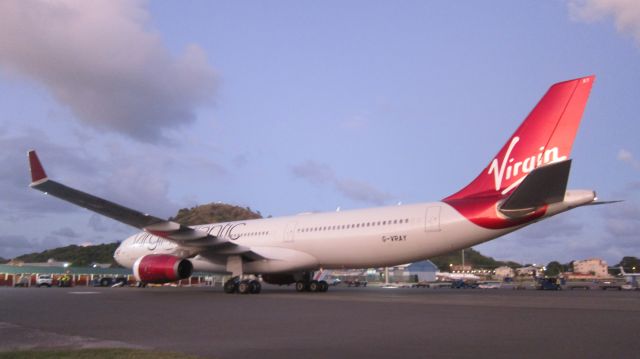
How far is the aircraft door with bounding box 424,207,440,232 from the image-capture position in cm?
1852

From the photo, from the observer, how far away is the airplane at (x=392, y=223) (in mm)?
16625

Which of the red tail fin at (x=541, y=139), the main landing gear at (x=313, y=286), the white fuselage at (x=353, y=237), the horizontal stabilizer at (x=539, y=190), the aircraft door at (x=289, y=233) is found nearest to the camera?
the horizontal stabilizer at (x=539, y=190)

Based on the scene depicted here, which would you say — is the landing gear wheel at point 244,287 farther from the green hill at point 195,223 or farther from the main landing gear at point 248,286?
the green hill at point 195,223

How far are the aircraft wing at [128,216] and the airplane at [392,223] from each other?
0.12 feet

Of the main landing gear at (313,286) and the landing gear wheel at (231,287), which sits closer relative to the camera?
the landing gear wheel at (231,287)

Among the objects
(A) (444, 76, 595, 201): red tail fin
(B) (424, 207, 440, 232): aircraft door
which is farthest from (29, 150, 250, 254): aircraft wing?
(A) (444, 76, 595, 201): red tail fin

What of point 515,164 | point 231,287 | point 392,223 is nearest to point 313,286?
point 231,287

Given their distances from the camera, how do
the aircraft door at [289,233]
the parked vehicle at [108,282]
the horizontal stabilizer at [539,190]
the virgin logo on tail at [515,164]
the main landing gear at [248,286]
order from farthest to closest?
the parked vehicle at [108,282], the aircraft door at [289,233], the main landing gear at [248,286], the virgin logo on tail at [515,164], the horizontal stabilizer at [539,190]

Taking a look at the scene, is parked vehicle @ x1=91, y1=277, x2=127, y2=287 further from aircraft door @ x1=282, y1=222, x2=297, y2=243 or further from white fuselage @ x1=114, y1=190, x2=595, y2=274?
aircraft door @ x1=282, y1=222, x2=297, y2=243

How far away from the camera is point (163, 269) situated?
73.8ft

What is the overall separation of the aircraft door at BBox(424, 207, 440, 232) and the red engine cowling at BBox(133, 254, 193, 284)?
10.1 m

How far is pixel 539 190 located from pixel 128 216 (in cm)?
1433

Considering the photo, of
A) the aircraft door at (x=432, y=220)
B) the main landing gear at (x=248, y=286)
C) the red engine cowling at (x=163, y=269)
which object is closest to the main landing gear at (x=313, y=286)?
the main landing gear at (x=248, y=286)

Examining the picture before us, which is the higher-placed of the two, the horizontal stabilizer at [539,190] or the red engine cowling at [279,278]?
the horizontal stabilizer at [539,190]
